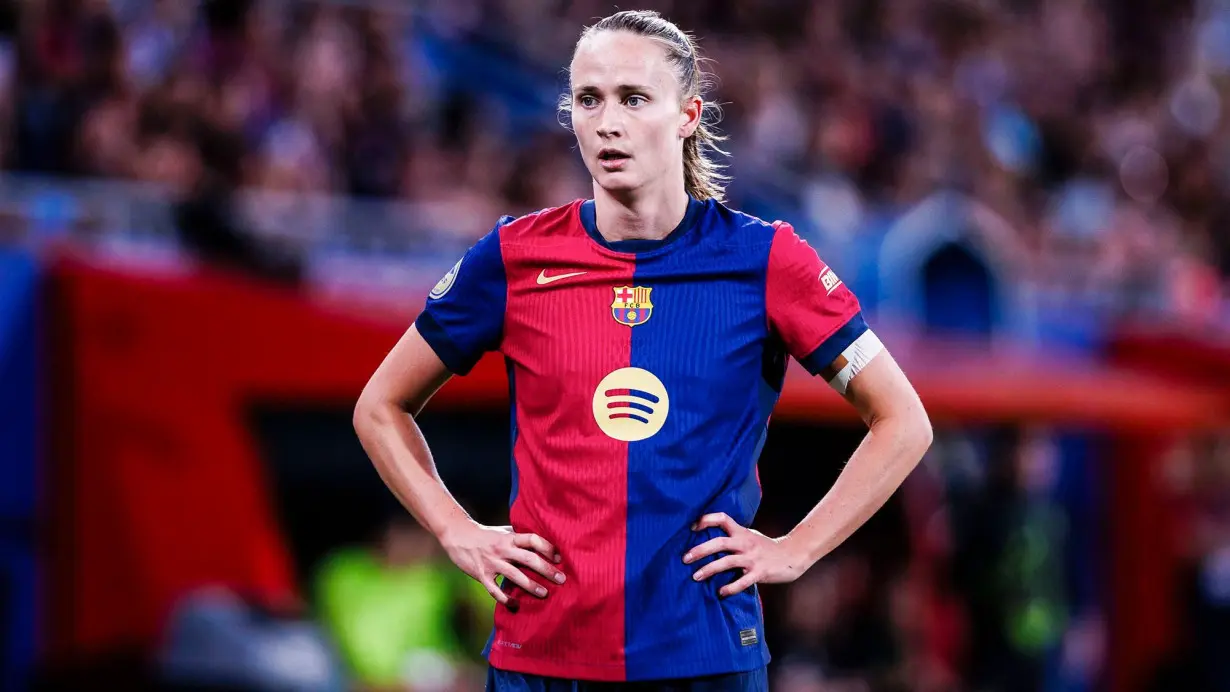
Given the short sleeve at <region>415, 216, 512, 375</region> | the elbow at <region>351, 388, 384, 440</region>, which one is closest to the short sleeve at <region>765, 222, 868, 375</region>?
the short sleeve at <region>415, 216, 512, 375</region>

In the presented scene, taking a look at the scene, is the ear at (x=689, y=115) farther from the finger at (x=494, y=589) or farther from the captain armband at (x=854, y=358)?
the finger at (x=494, y=589)

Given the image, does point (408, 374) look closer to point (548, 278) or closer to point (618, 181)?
point (548, 278)

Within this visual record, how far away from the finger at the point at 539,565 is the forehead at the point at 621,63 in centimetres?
85

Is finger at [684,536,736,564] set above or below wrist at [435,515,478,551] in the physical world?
below

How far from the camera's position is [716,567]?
287 centimetres

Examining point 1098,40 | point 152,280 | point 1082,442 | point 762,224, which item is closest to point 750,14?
point 1082,442

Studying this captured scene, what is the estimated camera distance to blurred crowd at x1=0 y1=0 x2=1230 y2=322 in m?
7.62

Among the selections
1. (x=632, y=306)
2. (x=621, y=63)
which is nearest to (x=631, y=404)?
(x=632, y=306)

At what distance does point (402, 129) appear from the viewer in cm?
900

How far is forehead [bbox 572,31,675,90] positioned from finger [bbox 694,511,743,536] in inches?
30.9

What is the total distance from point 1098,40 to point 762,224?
592 inches

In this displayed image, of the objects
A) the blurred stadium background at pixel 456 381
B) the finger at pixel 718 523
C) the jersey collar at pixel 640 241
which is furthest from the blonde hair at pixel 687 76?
the blurred stadium background at pixel 456 381

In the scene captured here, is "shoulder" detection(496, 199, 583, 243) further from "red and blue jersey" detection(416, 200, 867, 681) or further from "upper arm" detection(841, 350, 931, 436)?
"upper arm" detection(841, 350, 931, 436)

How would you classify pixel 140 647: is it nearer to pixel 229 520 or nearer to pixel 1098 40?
pixel 229 520
